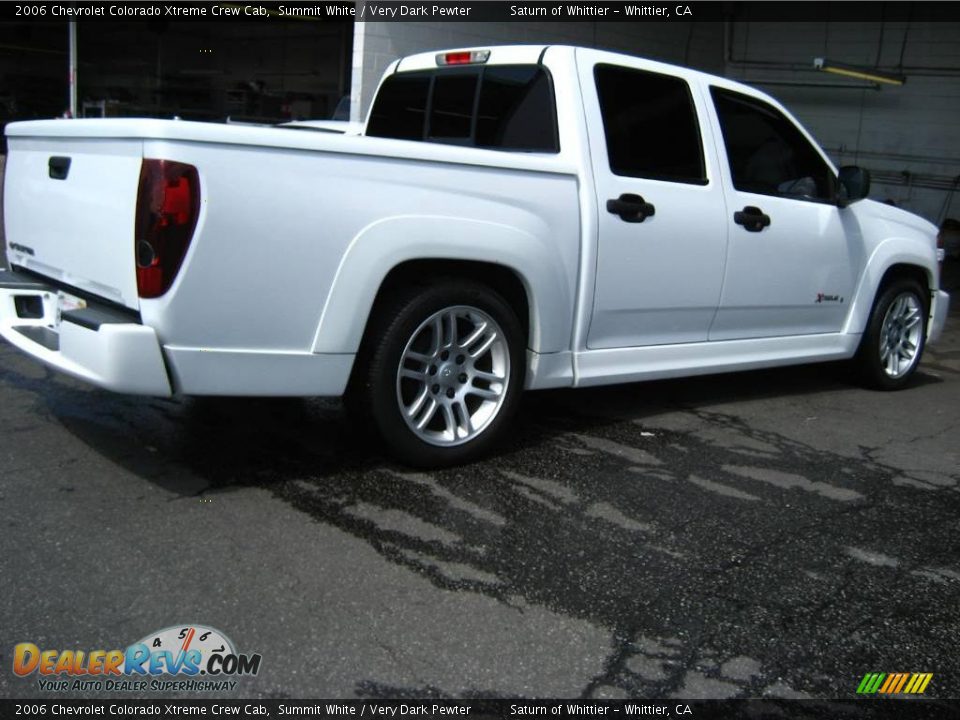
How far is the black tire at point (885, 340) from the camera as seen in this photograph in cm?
631

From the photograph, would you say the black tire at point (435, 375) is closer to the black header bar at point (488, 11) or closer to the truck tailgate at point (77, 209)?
the truck tailgate at point (77, 209)

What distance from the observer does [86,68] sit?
77.0 feet

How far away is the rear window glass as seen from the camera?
15.1 ft

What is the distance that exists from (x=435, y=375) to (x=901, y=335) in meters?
4.05

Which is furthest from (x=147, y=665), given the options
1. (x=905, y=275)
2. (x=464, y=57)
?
(x=905, y=275)

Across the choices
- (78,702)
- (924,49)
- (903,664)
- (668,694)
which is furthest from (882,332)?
(924,49)

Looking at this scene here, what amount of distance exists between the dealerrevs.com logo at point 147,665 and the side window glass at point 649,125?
9.52 ft

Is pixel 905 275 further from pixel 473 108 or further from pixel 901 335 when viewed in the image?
pixel 473 108

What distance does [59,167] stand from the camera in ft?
12.7

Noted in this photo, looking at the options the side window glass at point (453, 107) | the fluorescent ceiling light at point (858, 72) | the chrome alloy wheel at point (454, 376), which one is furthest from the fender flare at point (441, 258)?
the fluorescent ceiling light at point (858, 72)

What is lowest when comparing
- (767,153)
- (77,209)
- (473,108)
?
(77,209)

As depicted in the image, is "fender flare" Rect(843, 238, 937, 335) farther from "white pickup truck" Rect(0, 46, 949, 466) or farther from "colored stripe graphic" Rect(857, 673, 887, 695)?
"colored stripe graphic" Rect(857, 673, 887, 695)

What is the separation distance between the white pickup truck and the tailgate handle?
0.5 inches

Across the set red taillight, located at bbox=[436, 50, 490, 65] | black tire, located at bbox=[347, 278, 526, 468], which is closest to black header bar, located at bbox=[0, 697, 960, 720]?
black tire, located at bbox=[347, 278, 526, 468]
